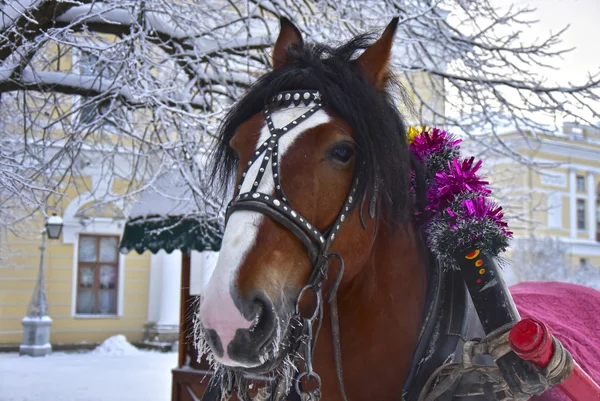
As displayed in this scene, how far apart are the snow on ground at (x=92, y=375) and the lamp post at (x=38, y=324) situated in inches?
9.1

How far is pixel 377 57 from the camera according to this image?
7.32 feet

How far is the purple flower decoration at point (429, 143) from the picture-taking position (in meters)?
2.56

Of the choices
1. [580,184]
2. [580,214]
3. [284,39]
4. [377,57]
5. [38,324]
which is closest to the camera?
[377,57]

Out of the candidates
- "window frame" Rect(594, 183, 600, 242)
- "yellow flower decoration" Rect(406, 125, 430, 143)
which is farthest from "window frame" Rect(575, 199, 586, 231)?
"yellow flower decoration" Rect(406, 125, 430, 143)

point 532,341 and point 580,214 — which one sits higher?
point 580,214

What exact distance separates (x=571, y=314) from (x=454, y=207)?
1194 mm

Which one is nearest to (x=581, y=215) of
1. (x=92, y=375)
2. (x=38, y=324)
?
(x=38, y=324)

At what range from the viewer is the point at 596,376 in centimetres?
254

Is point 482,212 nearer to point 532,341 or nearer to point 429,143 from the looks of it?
point 429,143

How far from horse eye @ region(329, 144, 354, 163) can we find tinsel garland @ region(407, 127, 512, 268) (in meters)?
0.50

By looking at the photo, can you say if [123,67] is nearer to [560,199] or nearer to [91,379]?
[91,379]

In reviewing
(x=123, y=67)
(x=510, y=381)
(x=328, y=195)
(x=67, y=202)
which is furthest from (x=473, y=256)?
(x=67, y=202)

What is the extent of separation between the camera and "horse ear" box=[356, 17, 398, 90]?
7.24 ft

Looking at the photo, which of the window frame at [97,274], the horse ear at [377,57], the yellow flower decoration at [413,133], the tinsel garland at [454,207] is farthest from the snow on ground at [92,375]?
the horse ear at [377,57]
